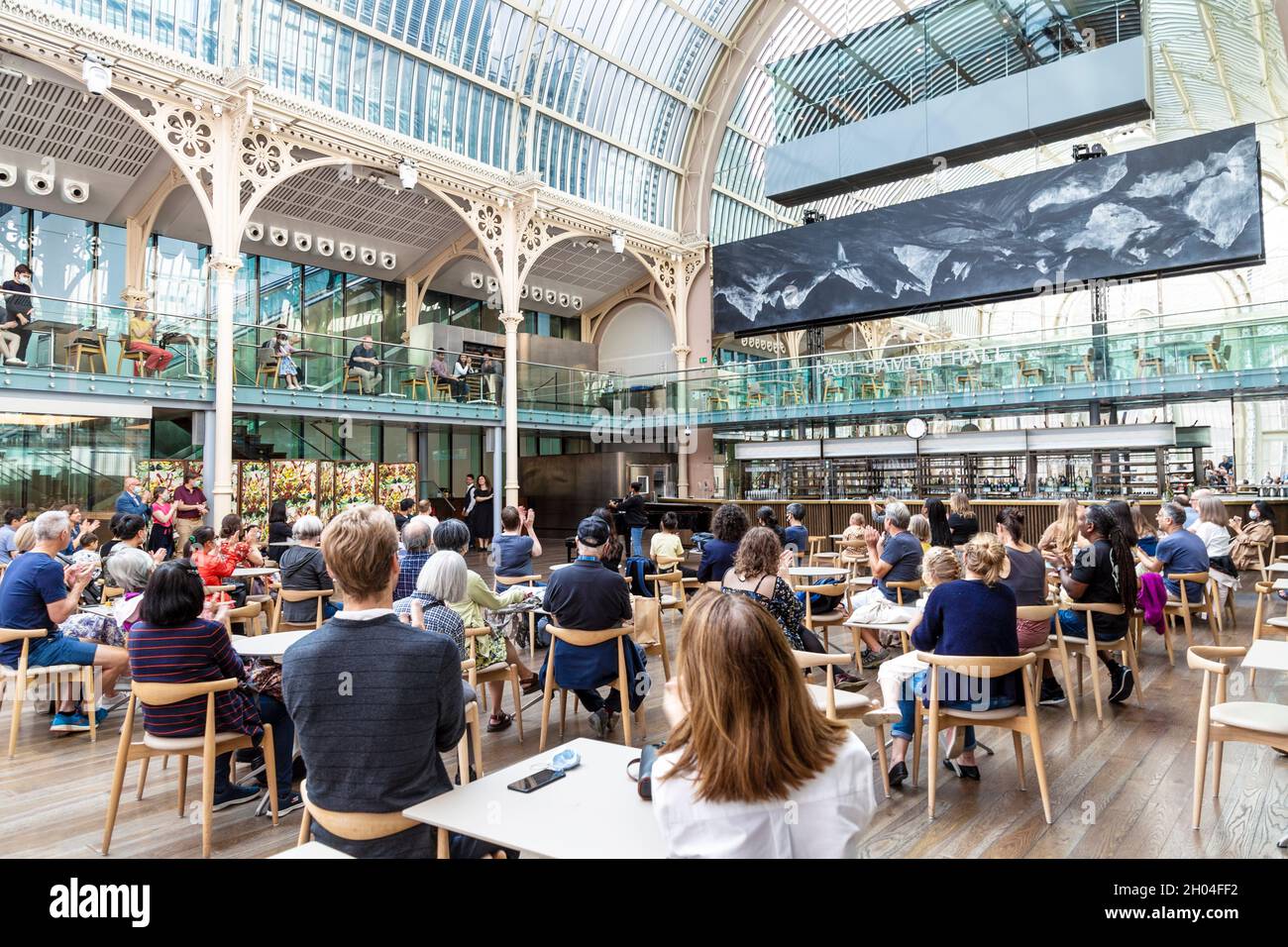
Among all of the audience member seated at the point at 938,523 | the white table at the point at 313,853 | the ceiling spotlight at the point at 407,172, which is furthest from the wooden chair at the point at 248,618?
the ceiling spotlight at the point at 407,172

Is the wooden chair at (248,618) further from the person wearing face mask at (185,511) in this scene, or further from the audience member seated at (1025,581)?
the audience member seated at (1025,581)

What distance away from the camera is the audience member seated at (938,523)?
7.82 meters

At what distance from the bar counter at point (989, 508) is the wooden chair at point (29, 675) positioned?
37.7 feet

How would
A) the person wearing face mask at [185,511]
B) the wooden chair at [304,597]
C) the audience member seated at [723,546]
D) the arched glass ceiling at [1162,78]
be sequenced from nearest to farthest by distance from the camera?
the audience member seated at [723,546] → the wooden chair at [304,597] → the person wearing face mask at [185,511] → the arched glass ceiling at [1162,78]

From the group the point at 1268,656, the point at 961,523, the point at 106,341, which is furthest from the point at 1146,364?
the point at 106,341

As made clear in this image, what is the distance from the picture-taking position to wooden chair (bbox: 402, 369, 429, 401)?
14.4 metres

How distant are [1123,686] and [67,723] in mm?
7162

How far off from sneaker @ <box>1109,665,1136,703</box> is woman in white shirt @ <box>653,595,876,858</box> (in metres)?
4.65

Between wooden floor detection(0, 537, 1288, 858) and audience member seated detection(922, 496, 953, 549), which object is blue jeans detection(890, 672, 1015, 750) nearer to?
wooden floor detection(0, 537, 1288, 858)

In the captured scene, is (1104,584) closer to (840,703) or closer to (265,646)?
(840,703)

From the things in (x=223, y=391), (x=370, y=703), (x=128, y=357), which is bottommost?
(x=370, y=703)

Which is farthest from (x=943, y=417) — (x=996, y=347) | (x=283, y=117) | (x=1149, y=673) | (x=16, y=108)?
(x=16, y=108)

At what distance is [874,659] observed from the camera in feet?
21.8
